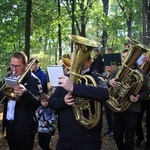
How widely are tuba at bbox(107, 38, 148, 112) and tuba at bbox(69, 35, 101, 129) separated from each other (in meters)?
A: 1.81

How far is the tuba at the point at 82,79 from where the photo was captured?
301cm

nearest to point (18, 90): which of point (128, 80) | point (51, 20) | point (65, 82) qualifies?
point (65, 82)

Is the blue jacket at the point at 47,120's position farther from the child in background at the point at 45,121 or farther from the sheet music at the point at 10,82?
the sheet music at the point at 10,82

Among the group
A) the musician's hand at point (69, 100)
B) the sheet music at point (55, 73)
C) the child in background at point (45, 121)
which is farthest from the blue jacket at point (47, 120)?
the musician's hand at point (69, 100)

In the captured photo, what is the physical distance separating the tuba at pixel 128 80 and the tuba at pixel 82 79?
5.94ft

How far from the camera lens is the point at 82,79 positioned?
10.6ft

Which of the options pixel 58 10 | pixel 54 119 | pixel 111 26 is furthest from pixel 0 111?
pixel 111 26

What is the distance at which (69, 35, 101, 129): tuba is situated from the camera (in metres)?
3.01

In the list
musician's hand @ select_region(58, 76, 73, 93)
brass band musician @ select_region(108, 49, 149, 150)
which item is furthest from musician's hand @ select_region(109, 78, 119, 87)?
musician's hand @ select_region(58, 76, 73, 93)

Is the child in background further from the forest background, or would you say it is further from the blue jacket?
the forest background

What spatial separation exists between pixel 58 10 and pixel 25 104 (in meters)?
18.9

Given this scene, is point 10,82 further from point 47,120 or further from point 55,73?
point 47,120

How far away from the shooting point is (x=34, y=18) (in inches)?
765

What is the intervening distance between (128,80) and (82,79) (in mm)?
1896
